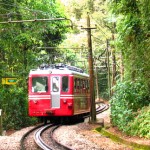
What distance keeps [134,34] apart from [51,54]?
13424 mm

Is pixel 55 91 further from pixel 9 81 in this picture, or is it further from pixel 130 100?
pixel 130 100

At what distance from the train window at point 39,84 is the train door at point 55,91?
14.3 inches

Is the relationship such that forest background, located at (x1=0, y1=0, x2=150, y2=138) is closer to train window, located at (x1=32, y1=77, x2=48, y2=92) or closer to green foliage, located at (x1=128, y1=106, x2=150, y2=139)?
green foliage, located at (x1=128, y1=106, x2=150, y2=139)

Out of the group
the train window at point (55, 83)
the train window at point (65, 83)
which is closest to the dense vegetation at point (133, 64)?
the train window at point (65, 83)

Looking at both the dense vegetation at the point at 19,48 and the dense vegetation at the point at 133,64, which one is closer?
the dense vegetation at the point at 133,64

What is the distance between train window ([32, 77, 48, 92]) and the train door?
0.36 meters

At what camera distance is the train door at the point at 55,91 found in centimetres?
1806

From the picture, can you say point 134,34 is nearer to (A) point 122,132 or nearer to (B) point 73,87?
(A) point 122,132

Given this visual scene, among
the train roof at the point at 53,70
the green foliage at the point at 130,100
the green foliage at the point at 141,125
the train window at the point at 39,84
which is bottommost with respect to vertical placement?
the green foliage at the point at 141,125

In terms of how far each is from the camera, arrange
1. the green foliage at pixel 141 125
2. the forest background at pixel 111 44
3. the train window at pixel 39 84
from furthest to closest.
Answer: the train window at pixel 39 84
the forest background at pixel 111 44
the green foliage at pixel 141 125

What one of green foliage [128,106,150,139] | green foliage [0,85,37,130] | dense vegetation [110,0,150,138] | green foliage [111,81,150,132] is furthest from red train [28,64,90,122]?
green foliage [128,106,150,139]

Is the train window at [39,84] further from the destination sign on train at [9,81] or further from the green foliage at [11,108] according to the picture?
the destination sign on train at [9,81]

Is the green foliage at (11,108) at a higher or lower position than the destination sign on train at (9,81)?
lower

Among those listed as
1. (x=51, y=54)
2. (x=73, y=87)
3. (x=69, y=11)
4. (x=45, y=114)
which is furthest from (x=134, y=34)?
(x=69, y=11)
